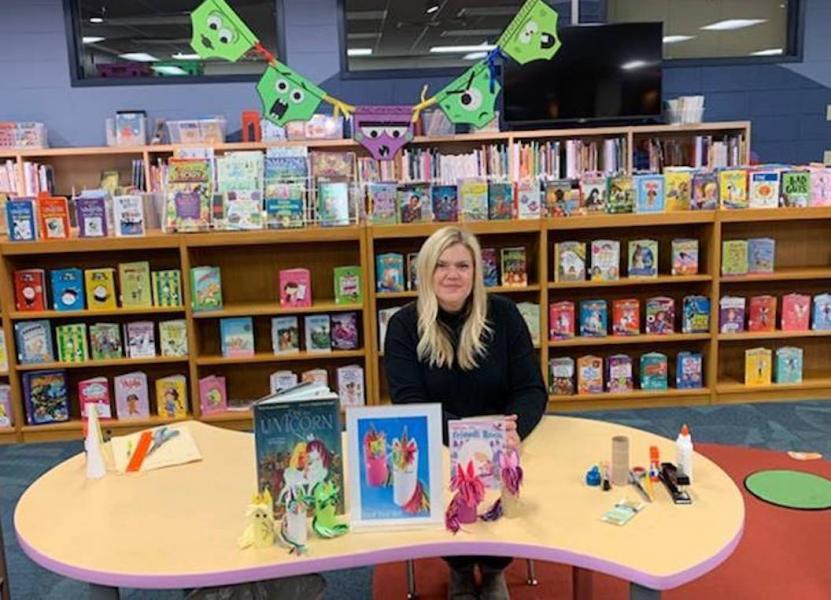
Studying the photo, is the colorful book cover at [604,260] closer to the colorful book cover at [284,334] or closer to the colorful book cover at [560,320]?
the colorful book cover at [560,320]

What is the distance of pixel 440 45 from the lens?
26.1 ft

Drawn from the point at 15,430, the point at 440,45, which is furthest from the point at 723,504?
the point at 440,45

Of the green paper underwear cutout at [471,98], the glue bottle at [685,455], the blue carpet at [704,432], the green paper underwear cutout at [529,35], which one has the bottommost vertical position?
the blue carpet at [704,432]

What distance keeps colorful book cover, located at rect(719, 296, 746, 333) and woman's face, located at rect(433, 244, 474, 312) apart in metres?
2.74

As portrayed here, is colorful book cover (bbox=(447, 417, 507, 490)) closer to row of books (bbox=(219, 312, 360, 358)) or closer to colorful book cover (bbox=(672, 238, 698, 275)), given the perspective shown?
row of books (bbox=(219, 312, 360, 358))

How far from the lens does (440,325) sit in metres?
2.72

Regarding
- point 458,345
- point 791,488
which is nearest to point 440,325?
point 458,345

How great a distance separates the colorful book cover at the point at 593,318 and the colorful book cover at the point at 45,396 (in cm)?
303

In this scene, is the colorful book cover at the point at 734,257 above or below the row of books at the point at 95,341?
above

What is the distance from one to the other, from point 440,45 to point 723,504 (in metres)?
6.65

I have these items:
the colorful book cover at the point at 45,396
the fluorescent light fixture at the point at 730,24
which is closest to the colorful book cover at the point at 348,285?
the colorful book cover at the point at 45,396

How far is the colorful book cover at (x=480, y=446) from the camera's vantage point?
2.02m

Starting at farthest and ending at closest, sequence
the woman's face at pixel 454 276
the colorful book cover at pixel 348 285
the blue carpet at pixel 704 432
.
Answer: the colorful book cover at pixel 348 285 → the blue carpet at pixel 704 432 → the woman's face at pixel 454 276

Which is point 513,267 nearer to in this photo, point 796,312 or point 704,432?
point 704,432
